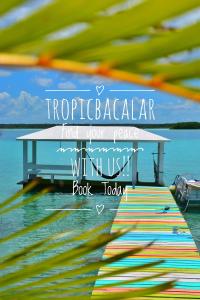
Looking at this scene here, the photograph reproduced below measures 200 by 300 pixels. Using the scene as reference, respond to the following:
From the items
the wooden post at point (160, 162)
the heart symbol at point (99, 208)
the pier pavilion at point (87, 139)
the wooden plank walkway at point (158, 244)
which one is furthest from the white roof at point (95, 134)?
the wooden plank walkway at point (158, 244)

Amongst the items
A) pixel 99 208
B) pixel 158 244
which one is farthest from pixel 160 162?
pixel 158 244

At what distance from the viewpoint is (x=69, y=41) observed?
32 centimetres

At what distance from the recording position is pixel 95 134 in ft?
66.2

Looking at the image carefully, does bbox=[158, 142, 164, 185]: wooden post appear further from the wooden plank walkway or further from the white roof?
the wooden plank walkway

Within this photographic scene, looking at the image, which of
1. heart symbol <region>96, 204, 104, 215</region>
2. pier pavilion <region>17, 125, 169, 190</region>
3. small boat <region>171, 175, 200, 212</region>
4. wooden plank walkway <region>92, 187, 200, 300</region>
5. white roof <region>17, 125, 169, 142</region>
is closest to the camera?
wooden plank walkway <region>92, 187, 200, 300</region>

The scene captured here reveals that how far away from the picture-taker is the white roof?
63.2 feet

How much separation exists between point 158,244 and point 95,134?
12.0 metres

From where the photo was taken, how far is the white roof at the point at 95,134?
759 inches

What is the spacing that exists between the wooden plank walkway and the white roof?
Result: 11.9ft

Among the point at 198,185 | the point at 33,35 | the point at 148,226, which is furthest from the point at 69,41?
the point at 198,185

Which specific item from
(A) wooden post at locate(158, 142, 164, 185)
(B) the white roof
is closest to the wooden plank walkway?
(A) wooden post at locate(158, 142, 164, 185)

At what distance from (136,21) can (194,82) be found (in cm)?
5

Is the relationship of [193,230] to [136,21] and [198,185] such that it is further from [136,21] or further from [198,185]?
[136,21]

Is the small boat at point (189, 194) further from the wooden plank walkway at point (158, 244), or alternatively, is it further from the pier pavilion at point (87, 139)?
the pier pavilion at point (87, 139)
